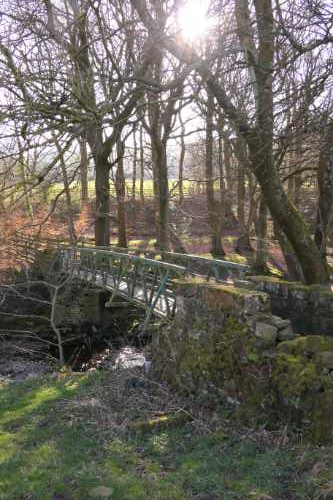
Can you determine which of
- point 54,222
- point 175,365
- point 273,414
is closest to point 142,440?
point 273,414

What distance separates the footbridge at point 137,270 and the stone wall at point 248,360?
107cm

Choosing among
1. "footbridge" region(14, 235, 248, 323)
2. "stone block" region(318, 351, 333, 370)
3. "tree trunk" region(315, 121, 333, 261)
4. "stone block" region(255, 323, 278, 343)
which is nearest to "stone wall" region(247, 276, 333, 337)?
"stone block" region(255, 323, 278, 343)

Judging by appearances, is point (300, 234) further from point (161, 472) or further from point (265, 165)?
point (161, 472)

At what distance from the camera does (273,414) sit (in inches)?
193

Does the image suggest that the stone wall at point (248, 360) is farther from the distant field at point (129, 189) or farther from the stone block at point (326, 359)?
the distant field at point (129, 189)

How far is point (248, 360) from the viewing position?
5.32m

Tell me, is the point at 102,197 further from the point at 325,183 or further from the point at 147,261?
the point at 325,183

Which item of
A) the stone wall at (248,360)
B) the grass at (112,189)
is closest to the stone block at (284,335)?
the stone wall at (248,360)

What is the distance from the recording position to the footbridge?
353 inches

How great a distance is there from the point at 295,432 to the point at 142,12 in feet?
25.6

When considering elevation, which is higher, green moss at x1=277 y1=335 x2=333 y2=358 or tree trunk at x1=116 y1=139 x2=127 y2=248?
tree trunk at x1=116 y1=139 x2=127 y2=248

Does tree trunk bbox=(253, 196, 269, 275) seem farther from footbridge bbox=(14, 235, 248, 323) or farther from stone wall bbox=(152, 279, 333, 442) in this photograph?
stone wall bbox=(152, 279, 333, 442)

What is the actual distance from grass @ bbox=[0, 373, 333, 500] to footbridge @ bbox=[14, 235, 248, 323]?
254cm

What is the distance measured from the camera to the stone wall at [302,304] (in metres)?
6.16
